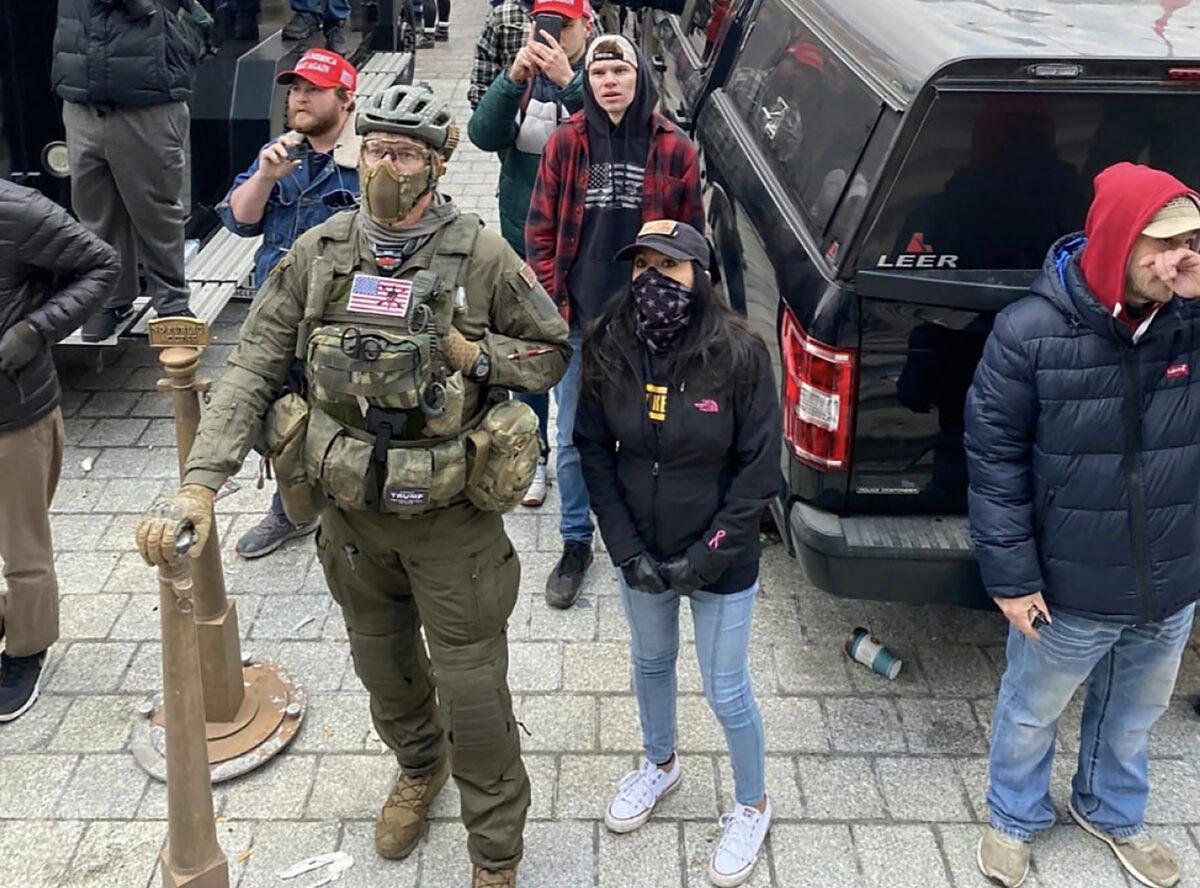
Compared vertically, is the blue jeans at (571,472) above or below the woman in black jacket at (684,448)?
below

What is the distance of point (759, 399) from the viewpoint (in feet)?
9.59

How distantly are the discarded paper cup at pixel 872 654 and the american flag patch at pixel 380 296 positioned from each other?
2.23 m

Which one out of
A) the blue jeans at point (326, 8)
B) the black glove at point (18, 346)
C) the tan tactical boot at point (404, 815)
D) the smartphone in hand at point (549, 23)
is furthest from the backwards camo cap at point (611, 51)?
the blue jeans at point (326, 8)

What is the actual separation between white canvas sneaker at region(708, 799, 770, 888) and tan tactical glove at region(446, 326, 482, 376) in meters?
1.51

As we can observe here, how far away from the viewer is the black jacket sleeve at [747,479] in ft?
9.61

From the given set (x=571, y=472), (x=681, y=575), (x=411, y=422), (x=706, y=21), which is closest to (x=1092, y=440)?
(x=681, y=575)

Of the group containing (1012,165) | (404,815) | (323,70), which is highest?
(1012,165)

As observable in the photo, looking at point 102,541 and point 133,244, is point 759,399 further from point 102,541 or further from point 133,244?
point 133,244

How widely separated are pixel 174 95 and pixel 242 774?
135 inches

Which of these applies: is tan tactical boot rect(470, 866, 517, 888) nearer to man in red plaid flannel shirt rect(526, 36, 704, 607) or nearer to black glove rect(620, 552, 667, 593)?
black glove rect(620, 552, 667, 593)

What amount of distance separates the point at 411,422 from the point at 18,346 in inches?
59.1

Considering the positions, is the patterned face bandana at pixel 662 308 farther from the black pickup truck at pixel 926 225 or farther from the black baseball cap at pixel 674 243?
the black pickup truck at pixel 926 225

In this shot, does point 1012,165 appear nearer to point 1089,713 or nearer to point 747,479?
point 747,479

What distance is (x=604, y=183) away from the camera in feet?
13.3
